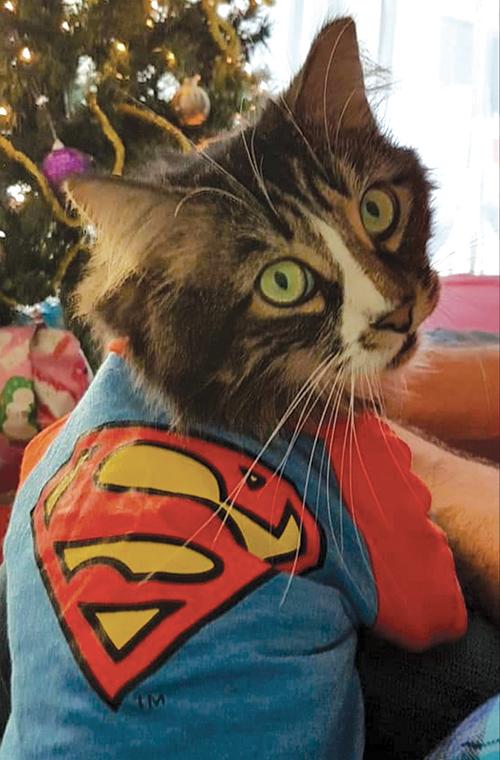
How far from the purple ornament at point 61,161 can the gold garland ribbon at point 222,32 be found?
29 centimetres

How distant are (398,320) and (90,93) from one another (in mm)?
851

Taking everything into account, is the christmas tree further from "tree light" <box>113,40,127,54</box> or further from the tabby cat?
the tabby cat

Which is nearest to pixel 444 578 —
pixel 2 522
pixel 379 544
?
pixel 379 544

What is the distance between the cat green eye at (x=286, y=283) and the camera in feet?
1.85

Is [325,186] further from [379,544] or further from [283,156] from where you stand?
[379,544]

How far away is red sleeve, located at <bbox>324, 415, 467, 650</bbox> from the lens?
0.61 meters

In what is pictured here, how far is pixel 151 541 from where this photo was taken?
1.76 feet

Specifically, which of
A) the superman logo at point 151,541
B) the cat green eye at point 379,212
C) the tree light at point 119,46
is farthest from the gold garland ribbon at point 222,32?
the superman logo at point 151,541

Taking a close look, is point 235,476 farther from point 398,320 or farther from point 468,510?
point 468,510

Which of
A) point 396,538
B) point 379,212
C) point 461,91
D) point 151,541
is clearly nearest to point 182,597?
point 151,541

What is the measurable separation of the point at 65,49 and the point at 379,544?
933 millimetres

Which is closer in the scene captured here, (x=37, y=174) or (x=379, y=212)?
(x=379, y=212)

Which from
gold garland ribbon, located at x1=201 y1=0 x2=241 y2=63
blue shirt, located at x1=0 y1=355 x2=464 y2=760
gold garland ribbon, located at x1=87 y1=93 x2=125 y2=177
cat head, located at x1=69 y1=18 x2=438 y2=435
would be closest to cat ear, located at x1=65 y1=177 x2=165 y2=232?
cat head, located at x1=69 y1=18 x2=438 y2=435

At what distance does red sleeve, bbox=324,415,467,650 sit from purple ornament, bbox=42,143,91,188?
0.67m
